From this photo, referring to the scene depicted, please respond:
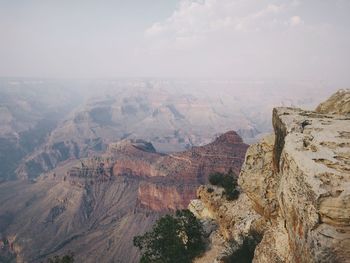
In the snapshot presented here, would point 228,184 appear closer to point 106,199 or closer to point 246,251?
point 246,251

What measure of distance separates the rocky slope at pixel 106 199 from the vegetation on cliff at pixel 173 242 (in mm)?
58143

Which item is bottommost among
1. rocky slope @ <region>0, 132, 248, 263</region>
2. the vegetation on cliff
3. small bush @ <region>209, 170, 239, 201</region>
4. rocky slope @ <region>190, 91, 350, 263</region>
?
rocky slope @ <region>0, 132, 248, 263</region>

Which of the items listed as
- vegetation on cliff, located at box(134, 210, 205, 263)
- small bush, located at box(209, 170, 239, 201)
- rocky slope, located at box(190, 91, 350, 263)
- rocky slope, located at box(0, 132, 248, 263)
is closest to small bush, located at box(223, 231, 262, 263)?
rocky slope, located at box(190, 91, 350, 263)

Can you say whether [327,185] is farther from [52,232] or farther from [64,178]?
[64,178]

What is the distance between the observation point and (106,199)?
126688mm

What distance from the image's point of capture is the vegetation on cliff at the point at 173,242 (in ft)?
86.1

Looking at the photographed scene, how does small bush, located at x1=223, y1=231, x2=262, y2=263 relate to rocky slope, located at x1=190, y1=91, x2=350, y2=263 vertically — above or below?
below

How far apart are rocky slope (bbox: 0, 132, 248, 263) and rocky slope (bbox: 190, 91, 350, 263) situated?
67437 mm

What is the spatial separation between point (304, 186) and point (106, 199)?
396ft

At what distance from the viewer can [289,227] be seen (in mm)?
13469

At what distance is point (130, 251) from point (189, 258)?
211 feet

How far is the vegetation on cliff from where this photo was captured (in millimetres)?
26230

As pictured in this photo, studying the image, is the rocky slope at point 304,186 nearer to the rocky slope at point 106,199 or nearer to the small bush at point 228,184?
the small bush at point 228,184

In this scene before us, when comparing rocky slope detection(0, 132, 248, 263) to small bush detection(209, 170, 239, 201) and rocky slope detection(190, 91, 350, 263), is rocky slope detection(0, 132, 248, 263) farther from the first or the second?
rocky slope detection(190, 91, 350, 263)
